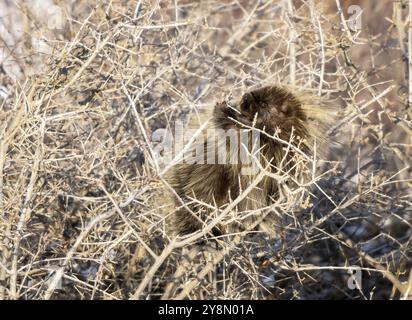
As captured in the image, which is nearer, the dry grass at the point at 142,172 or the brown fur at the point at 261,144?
the dry grass at the point at 142,172

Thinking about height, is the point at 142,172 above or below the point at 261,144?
below

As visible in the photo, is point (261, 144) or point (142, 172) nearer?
point (261, 144)

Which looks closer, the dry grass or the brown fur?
the dry grass
